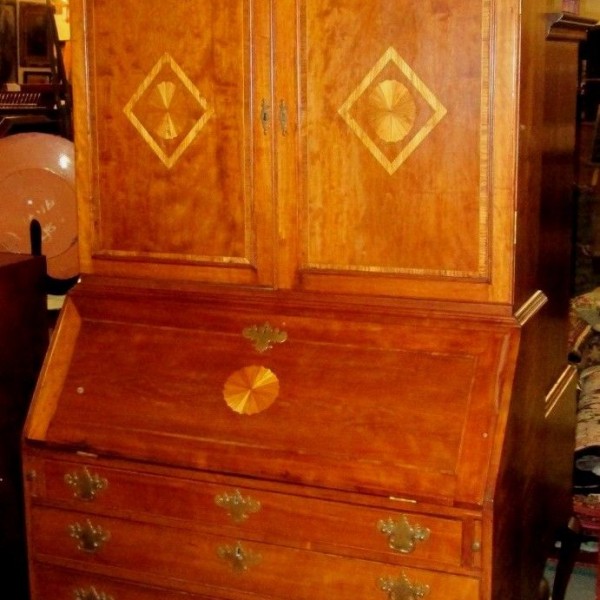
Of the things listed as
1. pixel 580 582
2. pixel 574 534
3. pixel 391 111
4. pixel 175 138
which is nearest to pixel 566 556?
pixel 574 534

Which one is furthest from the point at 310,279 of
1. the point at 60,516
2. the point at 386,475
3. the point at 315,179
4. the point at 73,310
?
the point at 60,516

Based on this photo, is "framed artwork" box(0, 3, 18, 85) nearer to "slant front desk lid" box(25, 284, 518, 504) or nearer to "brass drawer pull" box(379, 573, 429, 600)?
"slant front desk lid" box(25, 284, 518, 504)

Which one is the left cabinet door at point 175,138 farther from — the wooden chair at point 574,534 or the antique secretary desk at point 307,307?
the wooden chair at point 574,534

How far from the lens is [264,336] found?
94.5 inches

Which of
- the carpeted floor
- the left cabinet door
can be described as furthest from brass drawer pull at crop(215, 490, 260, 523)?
the carpeted floor

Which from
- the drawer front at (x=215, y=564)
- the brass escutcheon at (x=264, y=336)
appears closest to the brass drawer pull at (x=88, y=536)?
the drawer front at (x=215, y=564)

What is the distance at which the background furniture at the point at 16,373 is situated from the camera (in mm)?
2820

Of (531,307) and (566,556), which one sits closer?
(531,307)

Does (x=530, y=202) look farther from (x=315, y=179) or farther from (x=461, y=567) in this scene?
(x=461, y=567)

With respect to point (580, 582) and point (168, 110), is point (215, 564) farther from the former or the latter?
point (580, 582)

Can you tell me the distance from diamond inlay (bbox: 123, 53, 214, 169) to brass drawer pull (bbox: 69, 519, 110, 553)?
36.1 inches

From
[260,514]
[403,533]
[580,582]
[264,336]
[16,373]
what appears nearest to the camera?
[403,533]

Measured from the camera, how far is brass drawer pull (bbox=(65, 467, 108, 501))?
2.46 meters

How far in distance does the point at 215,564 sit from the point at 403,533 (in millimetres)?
498
